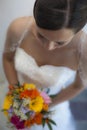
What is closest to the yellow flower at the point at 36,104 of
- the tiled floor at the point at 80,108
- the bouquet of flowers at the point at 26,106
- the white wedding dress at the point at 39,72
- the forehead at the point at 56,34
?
the bouquet of flowers at the point at 26,106

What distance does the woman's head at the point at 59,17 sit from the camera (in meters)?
0.88

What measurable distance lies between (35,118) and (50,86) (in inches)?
16.3

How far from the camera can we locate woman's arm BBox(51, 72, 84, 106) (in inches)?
50.4

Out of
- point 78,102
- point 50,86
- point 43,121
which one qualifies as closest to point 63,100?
point 50,86

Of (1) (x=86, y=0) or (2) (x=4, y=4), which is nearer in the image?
(1) (x=86, y=0)

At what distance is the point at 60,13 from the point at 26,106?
0.30 meters

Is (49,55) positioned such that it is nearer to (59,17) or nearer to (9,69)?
(9,69)

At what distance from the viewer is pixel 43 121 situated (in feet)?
3.10

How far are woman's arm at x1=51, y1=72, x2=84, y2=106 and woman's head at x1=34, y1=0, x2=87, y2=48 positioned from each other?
0.35 metres

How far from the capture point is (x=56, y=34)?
958 millimetres

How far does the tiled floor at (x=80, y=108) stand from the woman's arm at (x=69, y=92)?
20cm

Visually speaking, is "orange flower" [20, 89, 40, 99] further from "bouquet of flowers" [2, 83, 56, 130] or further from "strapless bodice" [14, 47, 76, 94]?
"strapless bodice" [14, 47, 76, 94]

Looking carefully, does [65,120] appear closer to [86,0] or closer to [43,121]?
[43,121]

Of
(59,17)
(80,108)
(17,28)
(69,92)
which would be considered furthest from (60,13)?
(80,108)
